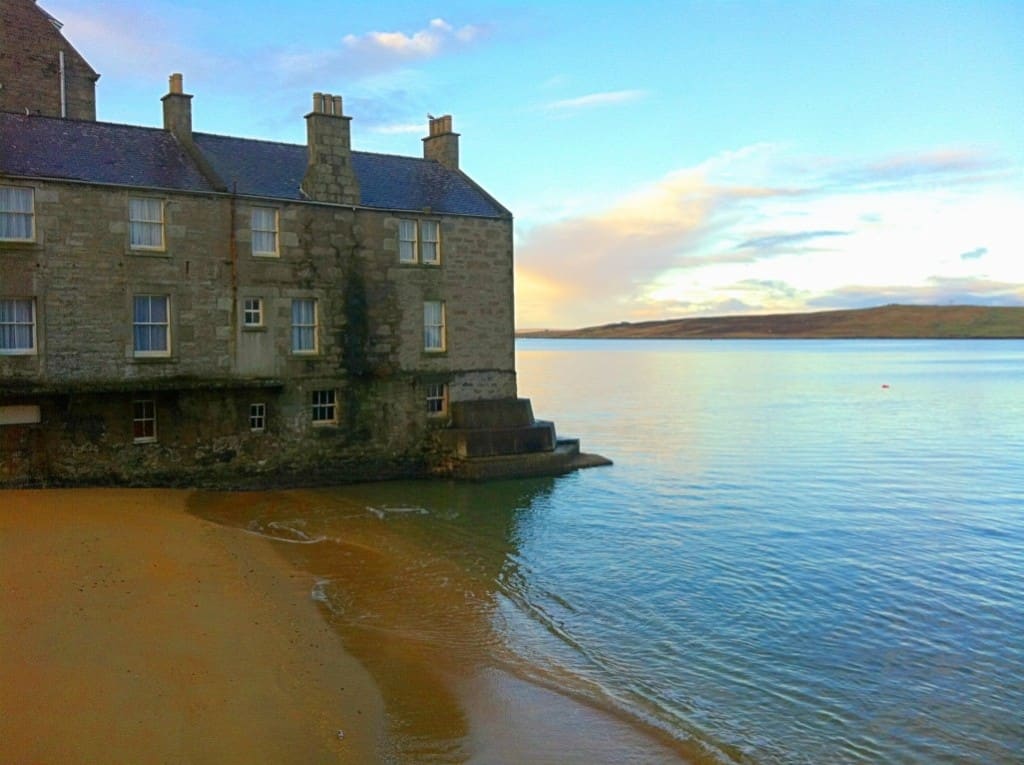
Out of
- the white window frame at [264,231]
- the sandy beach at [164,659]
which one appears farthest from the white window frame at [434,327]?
the sandy beach at [164,659]

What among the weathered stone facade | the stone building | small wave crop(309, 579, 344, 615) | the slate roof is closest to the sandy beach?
small wave crop(309, 579, 344, 615)

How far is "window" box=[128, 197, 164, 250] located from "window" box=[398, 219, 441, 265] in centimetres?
735

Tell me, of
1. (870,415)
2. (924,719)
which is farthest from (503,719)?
(870,415)

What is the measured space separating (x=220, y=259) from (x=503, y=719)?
58.8 feet

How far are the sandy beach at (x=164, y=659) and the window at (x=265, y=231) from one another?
1051cm

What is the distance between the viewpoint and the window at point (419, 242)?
2948 cm

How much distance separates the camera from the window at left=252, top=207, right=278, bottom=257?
2644cm

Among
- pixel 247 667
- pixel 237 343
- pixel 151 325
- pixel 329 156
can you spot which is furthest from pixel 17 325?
pixel 247 667

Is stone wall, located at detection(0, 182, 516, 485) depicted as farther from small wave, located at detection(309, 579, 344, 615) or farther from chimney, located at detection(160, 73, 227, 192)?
small wave, located at detection(309, 579, 344, 615)

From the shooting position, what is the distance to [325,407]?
2798 centimetres

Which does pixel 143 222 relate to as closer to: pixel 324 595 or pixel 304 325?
pixel 304 325

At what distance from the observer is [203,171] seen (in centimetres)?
2622

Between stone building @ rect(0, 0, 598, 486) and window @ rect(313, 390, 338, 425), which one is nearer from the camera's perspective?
stone building @ rect(0, 0, 598, 486)

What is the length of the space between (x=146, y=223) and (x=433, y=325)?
9.34 metres
